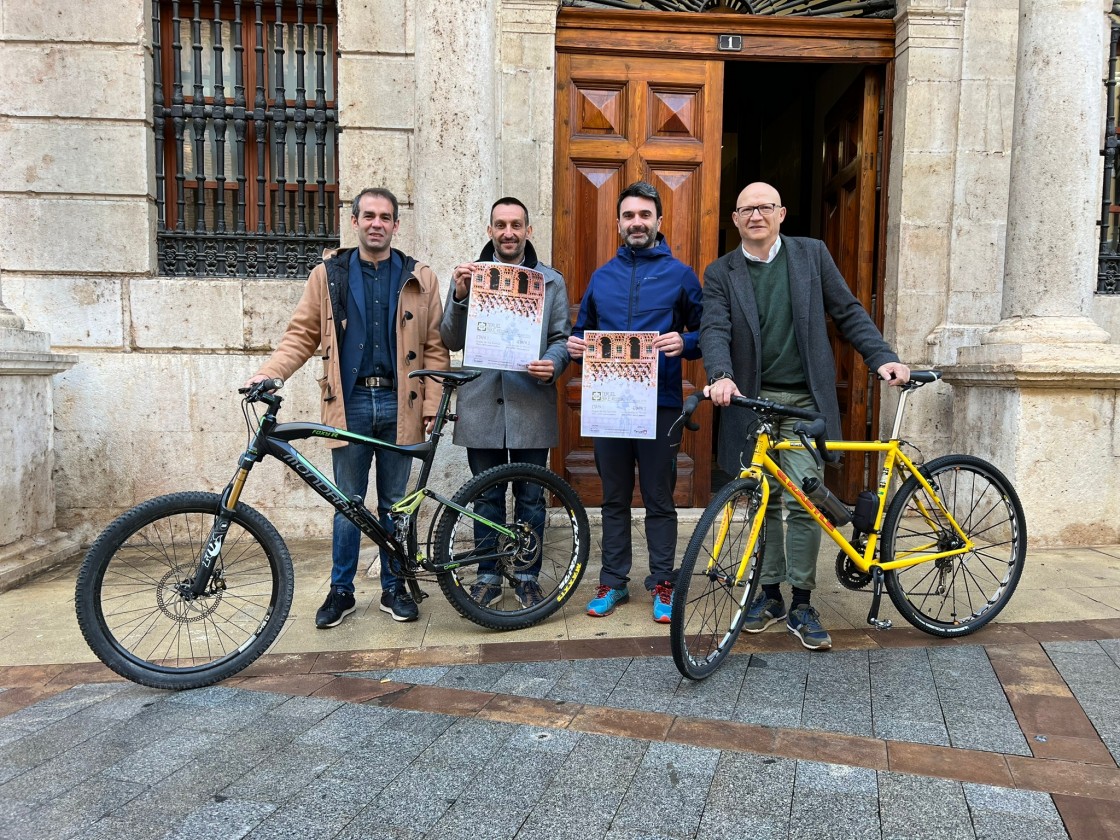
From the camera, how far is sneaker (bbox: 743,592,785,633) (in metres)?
3.64

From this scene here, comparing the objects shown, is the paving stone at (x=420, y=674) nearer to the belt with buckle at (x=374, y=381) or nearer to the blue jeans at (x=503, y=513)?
the blue jeans at (x=503, y=513)

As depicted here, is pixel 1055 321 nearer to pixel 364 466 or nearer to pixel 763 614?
pixel 763 614

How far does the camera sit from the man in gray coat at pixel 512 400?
3803 millimetres

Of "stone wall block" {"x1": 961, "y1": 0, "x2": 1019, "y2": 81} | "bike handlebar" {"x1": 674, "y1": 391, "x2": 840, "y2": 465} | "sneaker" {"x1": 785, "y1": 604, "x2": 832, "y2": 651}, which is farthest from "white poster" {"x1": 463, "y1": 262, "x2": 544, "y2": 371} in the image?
"stone wall block" {"x1": 961, "y1": 0, "x2": 1019, "y2": 81}

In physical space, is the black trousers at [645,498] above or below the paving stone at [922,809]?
above

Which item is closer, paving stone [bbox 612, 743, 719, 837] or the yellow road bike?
paving stone [bbox 612, 743, 719, 837]

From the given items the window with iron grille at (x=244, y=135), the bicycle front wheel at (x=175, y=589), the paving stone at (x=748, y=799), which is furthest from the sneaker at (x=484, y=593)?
the window with iron grille at (x=244, y=135)

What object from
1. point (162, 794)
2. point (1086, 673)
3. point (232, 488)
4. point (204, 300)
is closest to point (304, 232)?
point (204, 300)

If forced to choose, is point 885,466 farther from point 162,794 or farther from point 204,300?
point 204,300

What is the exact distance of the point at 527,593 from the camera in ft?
12.6

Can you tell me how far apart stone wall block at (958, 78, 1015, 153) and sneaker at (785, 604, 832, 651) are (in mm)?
3930

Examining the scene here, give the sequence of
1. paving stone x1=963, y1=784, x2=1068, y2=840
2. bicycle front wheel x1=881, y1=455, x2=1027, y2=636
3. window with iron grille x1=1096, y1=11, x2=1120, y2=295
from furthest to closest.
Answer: window with iron grille x1=1096, y1=11, x2=1120, y2=295 < bicycle front wheel x1=881, y1=455, x2=1027, y2=636 < paving stone x1=963, y1=784, x2=1068, y2=840

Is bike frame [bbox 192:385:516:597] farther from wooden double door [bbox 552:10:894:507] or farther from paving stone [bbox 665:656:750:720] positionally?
wooden double door [bbox 552:10:894:507]

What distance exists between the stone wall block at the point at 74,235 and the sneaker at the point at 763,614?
4542 mm
